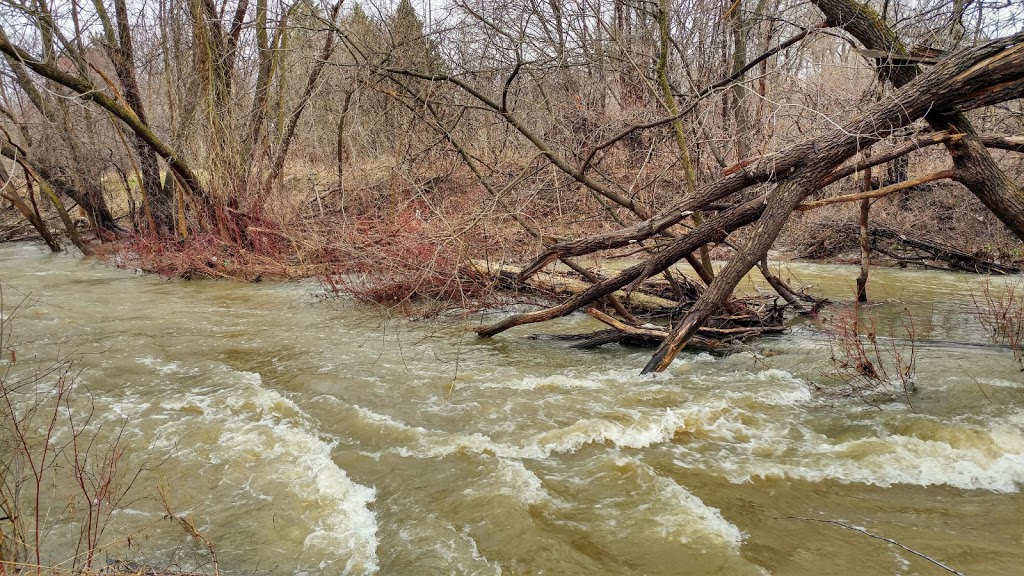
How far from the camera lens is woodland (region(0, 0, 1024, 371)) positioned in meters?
6.25

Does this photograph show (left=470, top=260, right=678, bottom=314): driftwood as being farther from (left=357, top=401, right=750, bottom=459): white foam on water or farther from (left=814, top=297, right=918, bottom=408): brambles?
(left=357, top=401, right=750, bottom=459): white foam on water

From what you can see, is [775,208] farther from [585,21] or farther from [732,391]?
[585,21]

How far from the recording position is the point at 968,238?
13281mm

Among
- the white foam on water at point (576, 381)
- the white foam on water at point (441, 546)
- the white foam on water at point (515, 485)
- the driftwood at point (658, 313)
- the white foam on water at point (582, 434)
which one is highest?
the driftwood at point (658, 313)

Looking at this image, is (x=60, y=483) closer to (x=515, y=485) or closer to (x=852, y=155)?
(x=515, y=485)

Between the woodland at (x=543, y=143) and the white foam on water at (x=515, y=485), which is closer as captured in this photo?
the white foam on water at (x=515, y=485)

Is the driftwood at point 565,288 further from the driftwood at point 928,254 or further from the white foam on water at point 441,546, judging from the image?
the driftwood at point 928,254

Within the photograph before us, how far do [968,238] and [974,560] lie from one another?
12.4 metres

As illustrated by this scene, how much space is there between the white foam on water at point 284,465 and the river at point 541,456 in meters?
0.02

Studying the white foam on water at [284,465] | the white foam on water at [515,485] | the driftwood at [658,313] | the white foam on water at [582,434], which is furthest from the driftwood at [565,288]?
the white foam on water at [515,485]

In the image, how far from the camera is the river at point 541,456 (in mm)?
3600

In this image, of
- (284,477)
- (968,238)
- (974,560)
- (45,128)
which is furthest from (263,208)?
(968,238)

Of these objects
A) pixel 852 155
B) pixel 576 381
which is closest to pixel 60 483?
pixel 576 381

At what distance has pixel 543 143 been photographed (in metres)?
9.02
